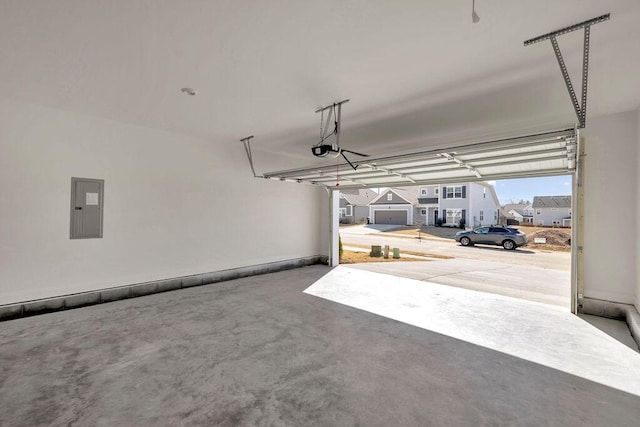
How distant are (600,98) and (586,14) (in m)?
2.16

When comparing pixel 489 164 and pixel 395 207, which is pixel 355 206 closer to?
pixel 395 207

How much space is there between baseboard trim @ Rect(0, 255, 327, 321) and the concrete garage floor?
26 centimetres

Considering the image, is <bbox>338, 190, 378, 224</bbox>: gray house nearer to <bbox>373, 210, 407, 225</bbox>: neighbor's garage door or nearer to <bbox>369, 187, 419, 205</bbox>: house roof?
<bbox>373, 210, 407, 225</bbox>: neighbor's garage door

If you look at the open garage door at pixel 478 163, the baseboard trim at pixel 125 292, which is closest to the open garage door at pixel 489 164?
the open garage door at pixel 478 163

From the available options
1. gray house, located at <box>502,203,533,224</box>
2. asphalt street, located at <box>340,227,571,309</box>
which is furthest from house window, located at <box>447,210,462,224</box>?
gray house, located at <box>502,203,533,224</box>

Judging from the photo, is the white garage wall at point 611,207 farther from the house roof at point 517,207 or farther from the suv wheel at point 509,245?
the house roof at point 517,207

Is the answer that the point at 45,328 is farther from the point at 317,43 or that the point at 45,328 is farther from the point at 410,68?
the point at 410,68

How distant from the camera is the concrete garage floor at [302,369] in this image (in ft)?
6.77

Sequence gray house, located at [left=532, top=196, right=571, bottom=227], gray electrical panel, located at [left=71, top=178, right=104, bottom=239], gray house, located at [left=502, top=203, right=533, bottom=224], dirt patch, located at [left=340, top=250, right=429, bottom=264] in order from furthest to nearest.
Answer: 1. gray house, located at [left=502, top=203, right=533, bottom=224]
2. gray house, located at [left=532, top=196, right=571, bottom=227]
3. dirt patch, located at [left=340, top=250, right=429, bottom=264]
4. gray electrical panel, located at [left=71, top=178, right=104, bottom=239]

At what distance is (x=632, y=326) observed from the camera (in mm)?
3484

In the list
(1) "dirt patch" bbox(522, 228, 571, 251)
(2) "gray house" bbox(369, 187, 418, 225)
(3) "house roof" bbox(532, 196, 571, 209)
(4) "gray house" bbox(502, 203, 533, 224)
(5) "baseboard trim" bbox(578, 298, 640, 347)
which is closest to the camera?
(5) "baseboard trim" bbox(578, 298, 640, 347)

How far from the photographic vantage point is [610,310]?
4.02 meters

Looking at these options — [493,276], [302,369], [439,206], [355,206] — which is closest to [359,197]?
[355,206]

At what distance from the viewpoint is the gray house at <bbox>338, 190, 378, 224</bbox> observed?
29.2 m
